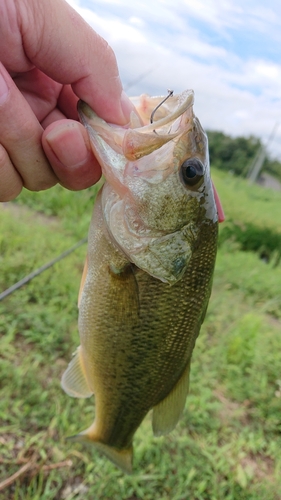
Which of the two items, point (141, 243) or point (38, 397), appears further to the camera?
point (38, 397)

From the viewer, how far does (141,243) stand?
1346 mm

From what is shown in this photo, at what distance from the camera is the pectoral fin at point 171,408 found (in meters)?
1.65

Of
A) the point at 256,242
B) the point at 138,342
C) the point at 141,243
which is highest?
the point at 141,243

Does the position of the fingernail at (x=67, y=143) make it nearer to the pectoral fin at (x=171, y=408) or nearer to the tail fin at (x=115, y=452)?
the pectoral fin at (x=171, y=408)

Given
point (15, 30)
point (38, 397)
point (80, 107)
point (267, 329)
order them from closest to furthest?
point (15, 30) < point (80, 107) < point (38, 397) < point (267, 329)

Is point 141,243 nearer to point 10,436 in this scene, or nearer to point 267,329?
point 10,436

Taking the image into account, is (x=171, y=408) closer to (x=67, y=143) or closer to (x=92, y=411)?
(x=67, y=143)

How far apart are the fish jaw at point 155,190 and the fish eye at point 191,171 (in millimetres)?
14

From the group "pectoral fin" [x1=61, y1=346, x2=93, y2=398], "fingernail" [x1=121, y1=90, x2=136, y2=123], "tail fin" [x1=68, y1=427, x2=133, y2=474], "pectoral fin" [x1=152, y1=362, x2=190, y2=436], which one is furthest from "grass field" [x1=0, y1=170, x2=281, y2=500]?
"fingernail" [x1=121, y1=90, x2=136, y2=123]

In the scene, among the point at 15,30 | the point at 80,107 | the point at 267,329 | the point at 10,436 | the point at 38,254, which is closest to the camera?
the point at 15,30

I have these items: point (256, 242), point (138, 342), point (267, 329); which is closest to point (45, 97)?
point (138, 342)

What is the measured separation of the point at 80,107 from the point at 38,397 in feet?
7.38

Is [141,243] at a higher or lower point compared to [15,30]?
lower

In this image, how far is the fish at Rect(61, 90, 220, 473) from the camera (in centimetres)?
127
